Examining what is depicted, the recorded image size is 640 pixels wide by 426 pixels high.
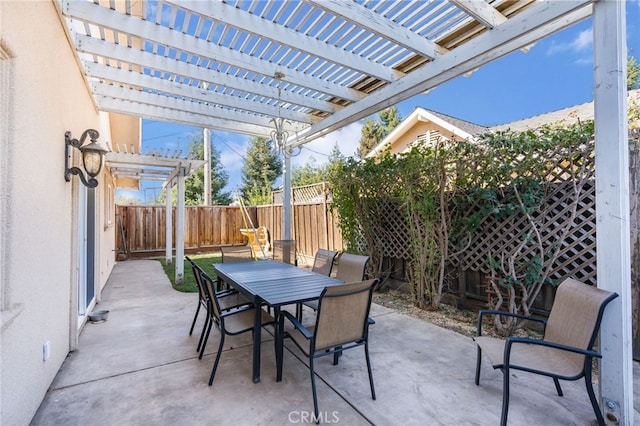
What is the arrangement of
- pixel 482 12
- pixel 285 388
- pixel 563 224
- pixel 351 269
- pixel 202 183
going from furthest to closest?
1. pixel 202 183
2. pixel 351 269
3. pixel 563 224
4. pixel 482 12
5. pixel 285 388

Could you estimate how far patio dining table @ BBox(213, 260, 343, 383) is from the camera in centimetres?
255

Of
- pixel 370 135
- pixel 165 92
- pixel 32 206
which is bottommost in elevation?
pixel 32 206

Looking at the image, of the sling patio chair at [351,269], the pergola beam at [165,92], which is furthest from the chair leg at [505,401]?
the pergola beam at [165,92]

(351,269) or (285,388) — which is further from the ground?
(351,269)

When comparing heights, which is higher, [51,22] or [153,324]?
[51,22]

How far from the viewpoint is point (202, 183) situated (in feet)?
75.8

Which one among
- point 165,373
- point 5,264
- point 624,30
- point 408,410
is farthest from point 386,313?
point 5,264

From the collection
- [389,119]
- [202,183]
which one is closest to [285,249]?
[389,119]

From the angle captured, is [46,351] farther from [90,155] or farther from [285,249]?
[285,249]

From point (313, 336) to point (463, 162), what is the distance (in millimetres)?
2971

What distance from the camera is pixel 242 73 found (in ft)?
13.4

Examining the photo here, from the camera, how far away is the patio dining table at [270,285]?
255 cm

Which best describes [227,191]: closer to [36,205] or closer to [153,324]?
[153,324]

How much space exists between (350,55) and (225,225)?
31.4 ft
